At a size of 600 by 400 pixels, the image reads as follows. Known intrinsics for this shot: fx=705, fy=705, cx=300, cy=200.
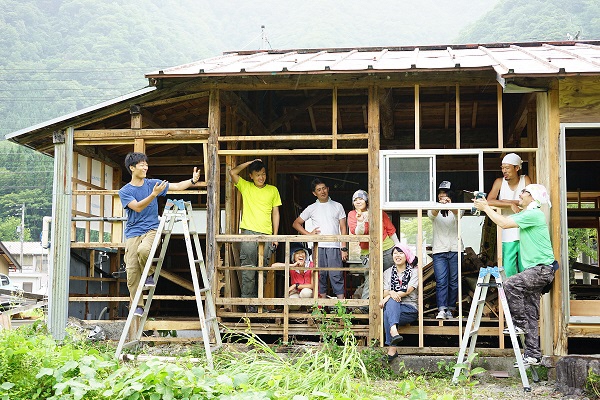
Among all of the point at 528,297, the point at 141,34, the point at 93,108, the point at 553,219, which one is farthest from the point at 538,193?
the point at 141,34

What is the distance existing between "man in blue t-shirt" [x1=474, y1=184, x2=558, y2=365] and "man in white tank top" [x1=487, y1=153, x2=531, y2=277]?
57cm

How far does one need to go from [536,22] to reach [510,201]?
2213 inches

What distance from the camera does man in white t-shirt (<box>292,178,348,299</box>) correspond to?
363 inches

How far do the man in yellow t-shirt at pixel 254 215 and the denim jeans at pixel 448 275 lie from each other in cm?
220

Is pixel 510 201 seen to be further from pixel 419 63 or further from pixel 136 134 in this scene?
pixel 136 134

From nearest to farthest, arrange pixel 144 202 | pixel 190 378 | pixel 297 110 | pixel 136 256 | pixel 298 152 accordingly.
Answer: pixel 190 378, pixel 144 202, pixel 136 256, pixel 298 152, pixel 297 110

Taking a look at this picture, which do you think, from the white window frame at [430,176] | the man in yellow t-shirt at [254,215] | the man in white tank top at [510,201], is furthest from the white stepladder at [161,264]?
the man in white tank top at [510,201]

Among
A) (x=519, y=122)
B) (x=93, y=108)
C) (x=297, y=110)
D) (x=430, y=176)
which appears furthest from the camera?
(x=297, y=110)

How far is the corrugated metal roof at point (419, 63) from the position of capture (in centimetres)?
796

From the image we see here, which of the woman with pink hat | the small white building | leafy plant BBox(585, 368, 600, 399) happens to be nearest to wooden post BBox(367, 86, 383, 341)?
the woman with pink hat

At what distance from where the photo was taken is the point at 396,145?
12922 mm

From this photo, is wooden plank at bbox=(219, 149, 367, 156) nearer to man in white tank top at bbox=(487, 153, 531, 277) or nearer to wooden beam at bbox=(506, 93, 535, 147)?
man in white tank top at bbox=(487, 153, 531, 277)

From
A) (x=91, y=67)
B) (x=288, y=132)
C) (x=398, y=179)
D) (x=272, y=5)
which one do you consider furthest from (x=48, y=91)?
(x=398, y=179)

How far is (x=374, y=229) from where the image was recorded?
874cm
